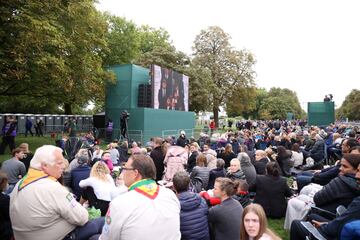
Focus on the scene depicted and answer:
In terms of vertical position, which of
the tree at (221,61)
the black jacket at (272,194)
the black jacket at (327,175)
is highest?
the tree at (221,61)

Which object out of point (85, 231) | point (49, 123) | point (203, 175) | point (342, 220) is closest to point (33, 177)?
point (85, 231)

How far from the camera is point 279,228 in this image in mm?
6223

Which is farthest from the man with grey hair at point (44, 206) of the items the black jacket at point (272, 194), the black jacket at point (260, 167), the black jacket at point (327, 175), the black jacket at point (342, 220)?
the black jacket at point (260, 167)

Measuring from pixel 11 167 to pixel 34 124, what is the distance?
24.1m

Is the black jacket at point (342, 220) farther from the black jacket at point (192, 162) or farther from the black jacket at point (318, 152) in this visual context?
the black jacket at point (318, 152)

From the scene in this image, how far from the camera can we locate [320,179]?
21.0 ft

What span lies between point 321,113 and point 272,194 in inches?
1034

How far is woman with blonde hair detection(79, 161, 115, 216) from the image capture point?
5.28 meters

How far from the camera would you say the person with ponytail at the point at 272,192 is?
652 cm

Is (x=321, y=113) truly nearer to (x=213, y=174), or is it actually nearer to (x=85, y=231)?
(x=213, y=174)

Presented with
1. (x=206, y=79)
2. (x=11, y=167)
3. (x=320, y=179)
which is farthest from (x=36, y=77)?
(x=206, y=79)

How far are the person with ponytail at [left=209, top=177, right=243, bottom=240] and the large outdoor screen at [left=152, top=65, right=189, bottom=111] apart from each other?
674 inches

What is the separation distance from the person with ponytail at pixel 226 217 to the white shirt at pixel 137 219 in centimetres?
157

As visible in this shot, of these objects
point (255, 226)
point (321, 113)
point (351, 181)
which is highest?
point (321, 113)
